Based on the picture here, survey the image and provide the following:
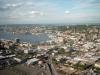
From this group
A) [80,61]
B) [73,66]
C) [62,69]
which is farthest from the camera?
[80,61]

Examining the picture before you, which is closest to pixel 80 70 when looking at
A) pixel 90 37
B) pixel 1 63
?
pixel 1 63

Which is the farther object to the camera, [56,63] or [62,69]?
[56,63]

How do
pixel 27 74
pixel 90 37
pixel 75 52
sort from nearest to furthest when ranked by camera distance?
pixel 27 74 → pixel 75 52 → pixel 90 37

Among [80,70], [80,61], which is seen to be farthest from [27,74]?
[80,61]

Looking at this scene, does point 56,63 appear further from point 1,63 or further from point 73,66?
point 1,63

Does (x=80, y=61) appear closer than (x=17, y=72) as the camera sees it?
No

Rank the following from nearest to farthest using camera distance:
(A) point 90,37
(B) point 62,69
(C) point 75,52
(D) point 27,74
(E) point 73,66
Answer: (D) point 27,74 → (B) point 62,69 → (E) point 73,66 → (C) point 75,52 → (A) point 90,37

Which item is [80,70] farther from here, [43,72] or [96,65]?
[43,72]

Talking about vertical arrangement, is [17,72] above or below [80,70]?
above

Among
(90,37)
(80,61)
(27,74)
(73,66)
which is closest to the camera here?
(27,74)
